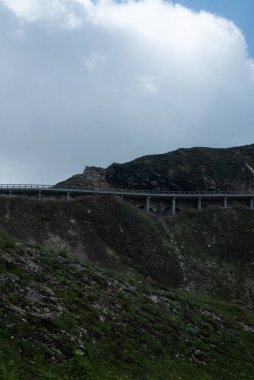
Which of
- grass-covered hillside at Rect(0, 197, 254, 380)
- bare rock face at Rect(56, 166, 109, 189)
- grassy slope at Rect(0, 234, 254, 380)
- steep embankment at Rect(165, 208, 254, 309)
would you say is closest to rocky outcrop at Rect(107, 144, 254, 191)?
bare rock face at Rect(56, 166, 109, 189)

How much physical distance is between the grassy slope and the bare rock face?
307 feet

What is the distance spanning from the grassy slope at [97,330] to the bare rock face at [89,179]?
3684 inches

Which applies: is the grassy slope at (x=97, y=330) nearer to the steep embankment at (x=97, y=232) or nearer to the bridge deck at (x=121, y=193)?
the steep embankment at (x=97, y=232)

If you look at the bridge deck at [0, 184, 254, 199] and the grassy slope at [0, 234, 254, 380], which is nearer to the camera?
the grassy slope at [0, 234, 254, 380]

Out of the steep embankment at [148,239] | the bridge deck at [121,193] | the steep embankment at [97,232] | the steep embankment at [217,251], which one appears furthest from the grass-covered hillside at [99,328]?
the bridge deck at [121,193]

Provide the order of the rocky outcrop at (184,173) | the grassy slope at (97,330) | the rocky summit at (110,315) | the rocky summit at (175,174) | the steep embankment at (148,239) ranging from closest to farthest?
the grassy slope at (97,330) → the rocky summit at (110,315) → the steep embankment at (148,239) → the rocky summit at (175,174) → the rocky outcrop at (184,173)

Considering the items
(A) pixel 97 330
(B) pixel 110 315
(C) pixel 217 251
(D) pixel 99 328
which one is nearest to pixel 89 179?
(C) pixel 217 251

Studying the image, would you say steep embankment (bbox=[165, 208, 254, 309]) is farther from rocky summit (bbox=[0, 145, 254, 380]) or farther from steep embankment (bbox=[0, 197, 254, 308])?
rocky summit (bbox=[0, 145, 254, 380])

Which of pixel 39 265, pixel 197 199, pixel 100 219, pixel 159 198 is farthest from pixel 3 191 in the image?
pixel 39 265

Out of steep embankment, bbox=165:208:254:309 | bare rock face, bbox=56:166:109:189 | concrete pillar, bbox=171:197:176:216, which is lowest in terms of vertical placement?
steep embankment, bbox=165:208:254:309

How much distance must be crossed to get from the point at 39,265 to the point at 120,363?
30.7 feet

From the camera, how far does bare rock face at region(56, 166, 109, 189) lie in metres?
131

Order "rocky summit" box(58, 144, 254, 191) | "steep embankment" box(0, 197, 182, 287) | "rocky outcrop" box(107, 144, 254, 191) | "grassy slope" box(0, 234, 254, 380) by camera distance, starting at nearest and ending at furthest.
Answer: "grassy slope" box(0, 234, 254, 380) < "steep embankment" box(0, 197, 182, 287) < "rocky summit" box(58, 144, 254, 191) < "rocky outcrop" box(107, 144, 254, 191)

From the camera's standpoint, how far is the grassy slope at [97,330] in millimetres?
19756
